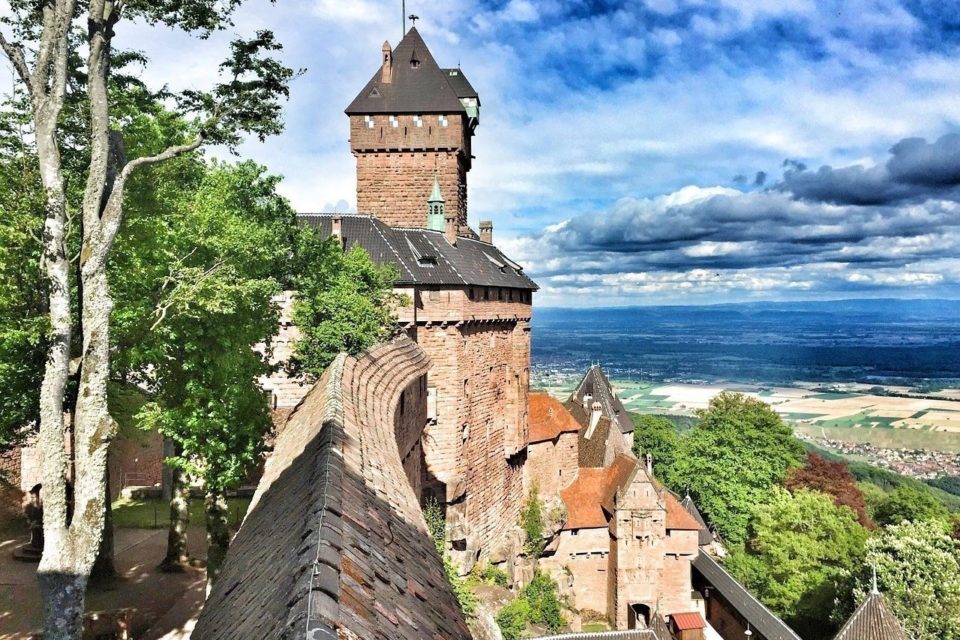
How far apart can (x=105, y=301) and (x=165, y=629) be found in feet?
32.4

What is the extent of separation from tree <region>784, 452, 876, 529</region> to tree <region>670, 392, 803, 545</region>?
3.38ft

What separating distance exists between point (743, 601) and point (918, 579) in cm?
976

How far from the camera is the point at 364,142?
28.4 meters

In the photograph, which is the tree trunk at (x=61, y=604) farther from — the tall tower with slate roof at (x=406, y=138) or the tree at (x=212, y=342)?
the tall tower with slate roof at (x=406, y=138)

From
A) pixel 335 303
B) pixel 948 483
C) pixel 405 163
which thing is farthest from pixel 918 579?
pixel 948 483

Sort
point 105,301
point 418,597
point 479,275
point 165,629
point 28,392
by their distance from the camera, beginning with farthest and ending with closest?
point 479,275 → point 165,629 → point 28,392 → point 105,301 → point 418,597

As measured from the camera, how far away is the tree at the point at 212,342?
44.0ft


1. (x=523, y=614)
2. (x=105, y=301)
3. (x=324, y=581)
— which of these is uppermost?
(x=105, y=301)

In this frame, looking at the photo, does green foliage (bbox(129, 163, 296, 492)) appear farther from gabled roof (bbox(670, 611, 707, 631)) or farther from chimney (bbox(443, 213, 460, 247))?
gabled roof (bbox(670, 611, 707, 631))

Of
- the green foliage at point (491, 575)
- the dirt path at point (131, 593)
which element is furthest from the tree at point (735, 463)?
the dirt path at point (131, 593)

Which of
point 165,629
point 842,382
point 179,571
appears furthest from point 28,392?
point 842,382

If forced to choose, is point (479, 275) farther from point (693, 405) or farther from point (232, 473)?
point (693, 405)

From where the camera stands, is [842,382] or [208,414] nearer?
[208,414]

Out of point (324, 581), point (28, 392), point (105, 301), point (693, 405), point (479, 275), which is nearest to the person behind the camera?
point (324, 581)
